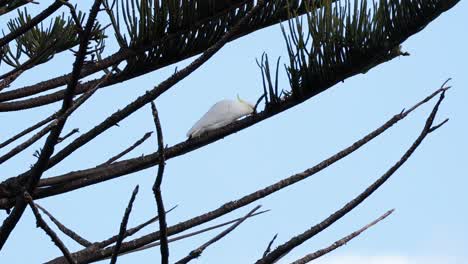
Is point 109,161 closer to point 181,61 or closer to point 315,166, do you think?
point 181,61

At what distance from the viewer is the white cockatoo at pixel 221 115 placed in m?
2.53

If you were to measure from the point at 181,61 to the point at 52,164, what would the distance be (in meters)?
0.89

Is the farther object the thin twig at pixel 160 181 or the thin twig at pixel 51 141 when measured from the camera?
the thin twig at pixel 51 141

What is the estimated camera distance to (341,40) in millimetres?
2615

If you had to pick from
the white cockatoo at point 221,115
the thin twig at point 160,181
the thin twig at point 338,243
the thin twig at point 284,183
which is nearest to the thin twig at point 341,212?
the thin twig at point 338,243

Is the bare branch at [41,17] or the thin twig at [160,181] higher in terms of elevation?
the bare branch at [41,17]

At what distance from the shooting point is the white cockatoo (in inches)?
99.6

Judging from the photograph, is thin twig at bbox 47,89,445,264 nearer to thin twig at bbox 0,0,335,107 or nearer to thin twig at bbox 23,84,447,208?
thin twig at bbox 23,84,447,208

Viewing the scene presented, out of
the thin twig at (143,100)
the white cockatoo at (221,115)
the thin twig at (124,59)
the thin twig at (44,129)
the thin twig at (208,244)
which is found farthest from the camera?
the thin twig at (124,59)

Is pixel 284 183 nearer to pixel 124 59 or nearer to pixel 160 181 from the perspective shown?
pixel 160 181

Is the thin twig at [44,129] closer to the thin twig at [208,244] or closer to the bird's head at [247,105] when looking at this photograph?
the thin twig at [208,244]

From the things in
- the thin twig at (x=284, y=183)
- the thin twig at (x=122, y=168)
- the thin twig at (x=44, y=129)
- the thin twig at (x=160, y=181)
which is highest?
the thin twig at (x=122, y=168)

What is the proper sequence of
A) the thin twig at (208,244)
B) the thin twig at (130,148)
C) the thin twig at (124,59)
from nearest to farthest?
1. the thin twig at (208,244)
2. the thin twig at (130,148)
3. the thin twig at (124,59)

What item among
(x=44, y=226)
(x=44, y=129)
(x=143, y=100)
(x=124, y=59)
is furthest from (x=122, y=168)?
(x=44, y=226)
